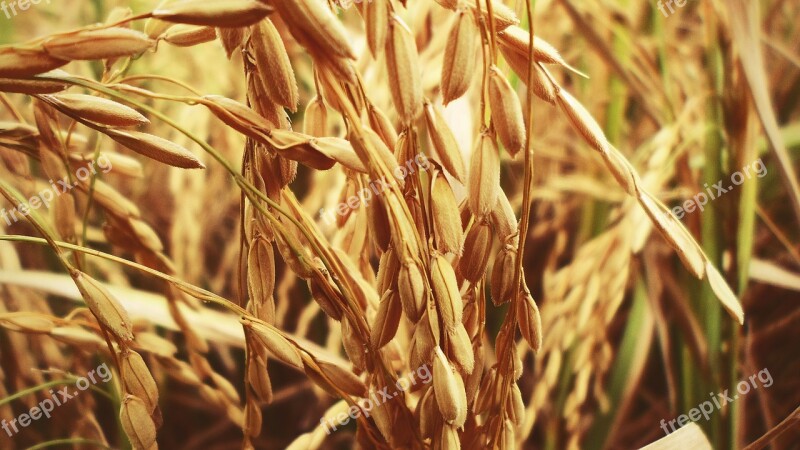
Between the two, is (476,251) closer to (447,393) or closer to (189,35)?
(447,393)

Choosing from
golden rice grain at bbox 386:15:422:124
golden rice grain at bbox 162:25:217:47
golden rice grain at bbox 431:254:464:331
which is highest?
golden rice grain at bbox 162:25:217:47

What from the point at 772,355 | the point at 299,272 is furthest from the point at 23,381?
the point at 772,355

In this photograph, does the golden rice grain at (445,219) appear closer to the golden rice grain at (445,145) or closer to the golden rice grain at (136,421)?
the golden rice grain at (445,145)

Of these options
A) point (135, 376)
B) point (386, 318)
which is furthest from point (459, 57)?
point (135, 376)

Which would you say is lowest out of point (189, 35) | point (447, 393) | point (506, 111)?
point (447, 393)

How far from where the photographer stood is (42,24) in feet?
3.85

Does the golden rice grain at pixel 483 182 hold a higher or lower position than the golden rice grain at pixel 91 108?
lower

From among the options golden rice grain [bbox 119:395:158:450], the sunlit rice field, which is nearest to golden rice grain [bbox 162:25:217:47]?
the sunlit rice field

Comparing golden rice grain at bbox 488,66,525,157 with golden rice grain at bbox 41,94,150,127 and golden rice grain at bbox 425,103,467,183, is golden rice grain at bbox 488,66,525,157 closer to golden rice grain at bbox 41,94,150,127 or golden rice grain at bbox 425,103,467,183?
golden rice grain at bbox 425,103,467,183

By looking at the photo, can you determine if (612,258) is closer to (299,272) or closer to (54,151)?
(299,272)

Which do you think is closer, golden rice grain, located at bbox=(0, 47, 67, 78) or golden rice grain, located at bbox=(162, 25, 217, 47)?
golden rice grain, located at bbox=(0, 47, 67, 78)

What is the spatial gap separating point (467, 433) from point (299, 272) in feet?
0.52

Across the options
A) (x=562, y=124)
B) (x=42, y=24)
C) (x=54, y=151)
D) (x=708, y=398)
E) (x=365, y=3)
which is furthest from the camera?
(x=42, y=24)

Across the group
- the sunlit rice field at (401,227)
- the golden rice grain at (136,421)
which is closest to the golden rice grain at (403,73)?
the sunlit rice field at (401,227)
